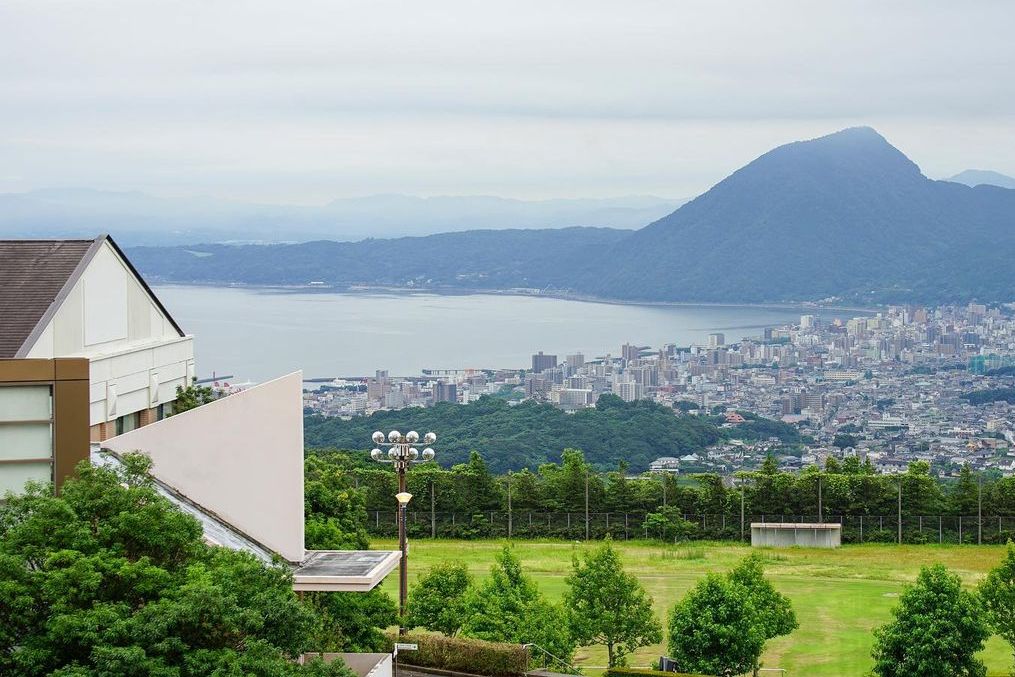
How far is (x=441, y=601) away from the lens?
17641 mm

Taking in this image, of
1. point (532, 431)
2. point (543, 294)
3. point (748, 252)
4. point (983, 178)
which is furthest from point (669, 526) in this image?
point (983, 178)

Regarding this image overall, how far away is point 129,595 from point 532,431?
48.0 metres

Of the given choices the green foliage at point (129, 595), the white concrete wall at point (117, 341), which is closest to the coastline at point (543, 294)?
the white concrete wall at point (117, 341)

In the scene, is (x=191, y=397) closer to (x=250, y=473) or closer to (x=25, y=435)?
(x=250, y=473)

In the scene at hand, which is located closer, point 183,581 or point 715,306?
point 183,581

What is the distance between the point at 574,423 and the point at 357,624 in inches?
1686

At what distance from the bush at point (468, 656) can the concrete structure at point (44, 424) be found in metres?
5.94

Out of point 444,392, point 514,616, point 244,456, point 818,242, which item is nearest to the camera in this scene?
point 244,456

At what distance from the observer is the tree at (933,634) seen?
15805 mm

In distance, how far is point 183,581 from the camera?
9734 mm

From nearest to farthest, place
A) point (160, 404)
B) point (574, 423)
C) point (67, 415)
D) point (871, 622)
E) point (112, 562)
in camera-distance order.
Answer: point (112, 562) → point (67, 415) → point (160, 404) → point (871, 622) → point (574, 423)

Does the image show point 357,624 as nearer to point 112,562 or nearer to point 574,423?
point 112,562

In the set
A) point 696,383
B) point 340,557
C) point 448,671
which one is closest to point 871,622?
point 448,671

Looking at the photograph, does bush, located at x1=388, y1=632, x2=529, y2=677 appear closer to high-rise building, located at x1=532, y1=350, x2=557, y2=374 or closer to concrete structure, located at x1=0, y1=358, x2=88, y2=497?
concrete structure, located at x1=0, y1=358, x2=88, y2=497
